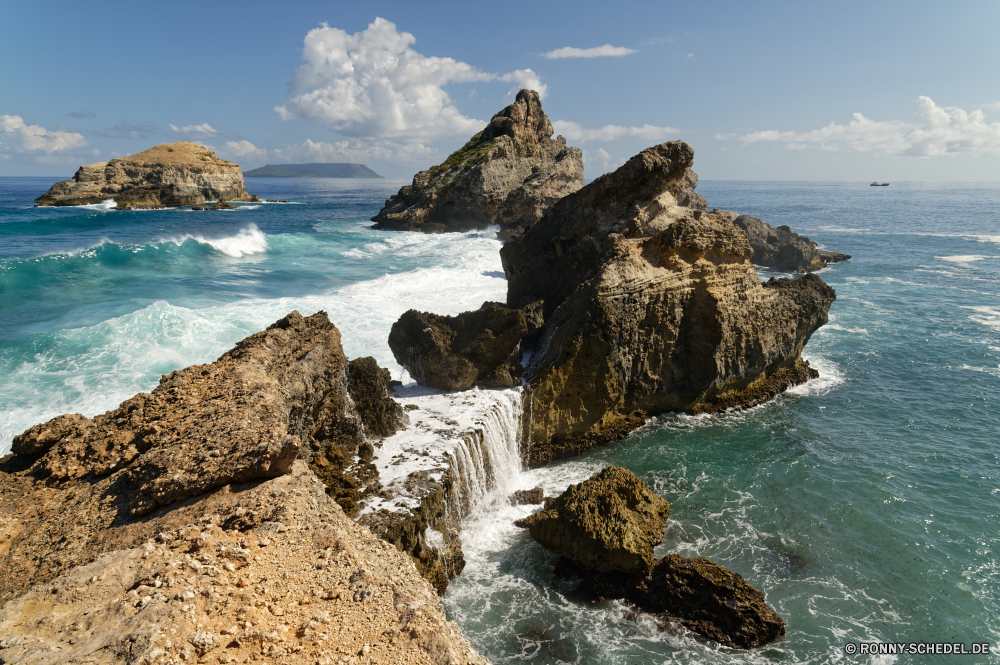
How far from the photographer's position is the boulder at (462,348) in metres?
13.7

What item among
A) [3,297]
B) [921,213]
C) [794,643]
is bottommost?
[794,643]

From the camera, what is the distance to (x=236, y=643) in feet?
11.6

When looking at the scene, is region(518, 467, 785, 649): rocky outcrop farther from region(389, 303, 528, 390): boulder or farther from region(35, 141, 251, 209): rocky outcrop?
region(35, 141, 251, 209): rocky outcrop

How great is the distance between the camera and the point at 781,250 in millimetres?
37750

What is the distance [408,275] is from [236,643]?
94.9 feet

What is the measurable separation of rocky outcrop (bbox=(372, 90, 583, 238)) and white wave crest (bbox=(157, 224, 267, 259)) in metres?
15.3

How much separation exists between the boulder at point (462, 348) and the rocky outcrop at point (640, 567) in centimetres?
451

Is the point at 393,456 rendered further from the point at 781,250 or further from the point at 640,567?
the point at 781,250

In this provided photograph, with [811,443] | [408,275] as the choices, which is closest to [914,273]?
[811,443]

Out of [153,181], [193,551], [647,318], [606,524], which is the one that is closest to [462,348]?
[647,318]

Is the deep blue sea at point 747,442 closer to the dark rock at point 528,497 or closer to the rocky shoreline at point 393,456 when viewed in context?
the dark rock at point 528,497

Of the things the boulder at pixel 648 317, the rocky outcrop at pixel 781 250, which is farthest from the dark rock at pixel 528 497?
the rocky outcrop at pixel 781 250

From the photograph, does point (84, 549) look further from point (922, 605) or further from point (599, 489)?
point (922, 605)

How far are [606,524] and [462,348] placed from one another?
6.66m
